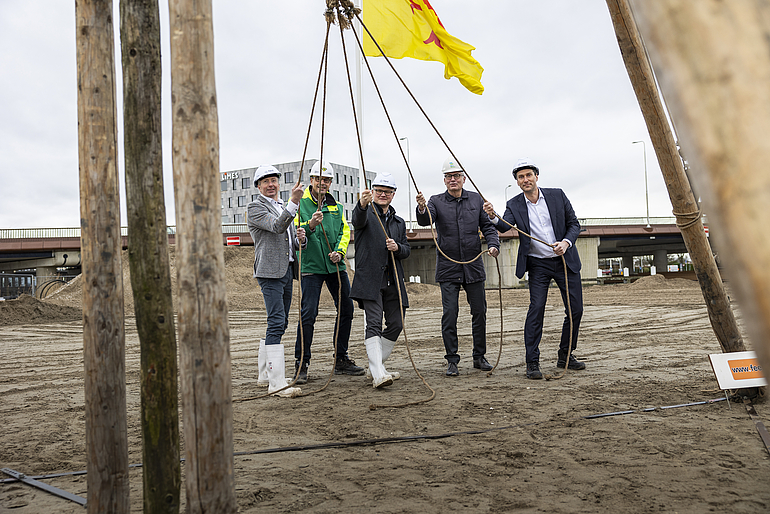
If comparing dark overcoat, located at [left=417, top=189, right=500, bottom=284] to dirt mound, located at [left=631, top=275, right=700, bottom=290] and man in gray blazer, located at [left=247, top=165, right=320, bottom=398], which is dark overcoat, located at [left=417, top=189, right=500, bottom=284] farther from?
dirt mound, located at [left=631, top=275, right=700, bottom=290]

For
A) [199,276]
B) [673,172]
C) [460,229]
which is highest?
[673,172]

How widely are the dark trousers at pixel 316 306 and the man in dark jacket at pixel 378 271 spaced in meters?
0.38

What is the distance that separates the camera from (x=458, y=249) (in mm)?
6465

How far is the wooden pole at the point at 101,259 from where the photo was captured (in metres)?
2.49

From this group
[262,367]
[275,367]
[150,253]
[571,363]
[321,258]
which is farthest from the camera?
[571,363]

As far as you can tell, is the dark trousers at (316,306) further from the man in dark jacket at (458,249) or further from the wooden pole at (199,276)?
the wooden pole at (199,276)

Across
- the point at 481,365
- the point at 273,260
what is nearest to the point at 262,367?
the point at 273,260

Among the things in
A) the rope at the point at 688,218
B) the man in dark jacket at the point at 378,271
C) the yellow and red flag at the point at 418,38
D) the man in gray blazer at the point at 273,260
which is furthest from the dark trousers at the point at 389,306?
the rope at the point at 688,218

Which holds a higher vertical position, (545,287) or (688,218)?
(688,218)

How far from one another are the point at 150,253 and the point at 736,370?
4317 millimetres

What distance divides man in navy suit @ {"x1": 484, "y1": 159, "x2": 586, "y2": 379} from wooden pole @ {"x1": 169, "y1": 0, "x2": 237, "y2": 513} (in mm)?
4369

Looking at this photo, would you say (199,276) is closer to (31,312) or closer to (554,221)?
(554,221)

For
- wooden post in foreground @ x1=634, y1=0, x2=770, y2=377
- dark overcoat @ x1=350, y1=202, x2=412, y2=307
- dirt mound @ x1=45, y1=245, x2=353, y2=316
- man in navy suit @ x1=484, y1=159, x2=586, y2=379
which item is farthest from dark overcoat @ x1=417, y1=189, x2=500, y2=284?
dirt mound @ x1=45, y1=245, x2=353, y2=316

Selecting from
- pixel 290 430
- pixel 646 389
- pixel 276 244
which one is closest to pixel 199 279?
pixel 290 430
